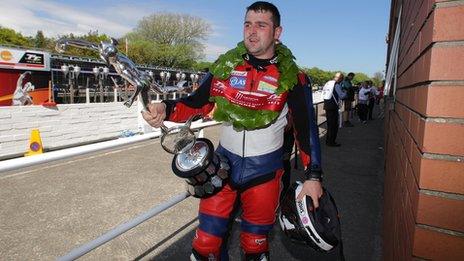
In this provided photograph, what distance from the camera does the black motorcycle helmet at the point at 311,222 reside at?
223 centimetres

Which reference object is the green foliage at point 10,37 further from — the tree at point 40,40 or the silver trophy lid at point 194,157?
the silver trophy lid at point 194,157

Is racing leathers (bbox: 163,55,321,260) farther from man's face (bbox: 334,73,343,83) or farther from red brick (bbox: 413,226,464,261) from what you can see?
man's face (bbox: 334,73,343,83)

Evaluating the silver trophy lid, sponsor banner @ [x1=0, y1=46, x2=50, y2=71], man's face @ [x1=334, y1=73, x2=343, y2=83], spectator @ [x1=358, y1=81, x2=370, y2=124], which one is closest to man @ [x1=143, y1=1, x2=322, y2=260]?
the silver trophy lid

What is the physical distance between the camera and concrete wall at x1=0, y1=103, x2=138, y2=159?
8094 mm

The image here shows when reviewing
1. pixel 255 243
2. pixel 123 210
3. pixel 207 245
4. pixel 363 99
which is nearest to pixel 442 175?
pixel 255 243

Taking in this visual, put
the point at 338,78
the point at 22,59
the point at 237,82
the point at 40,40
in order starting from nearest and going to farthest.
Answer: the point at 237,82 < the point at 338,78 < the point at 22,59 < the point at 40,40

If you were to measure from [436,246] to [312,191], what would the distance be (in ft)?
3.75

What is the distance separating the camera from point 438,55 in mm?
1183

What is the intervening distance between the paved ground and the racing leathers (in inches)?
41.5

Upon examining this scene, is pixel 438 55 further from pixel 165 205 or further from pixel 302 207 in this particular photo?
pixel 165 205

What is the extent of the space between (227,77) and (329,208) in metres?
1.18

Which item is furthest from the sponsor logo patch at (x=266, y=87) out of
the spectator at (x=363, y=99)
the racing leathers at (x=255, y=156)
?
the spectator at (x=363, y=99)

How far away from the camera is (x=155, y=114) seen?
2385mm

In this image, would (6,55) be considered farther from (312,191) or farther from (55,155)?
(312,191)
